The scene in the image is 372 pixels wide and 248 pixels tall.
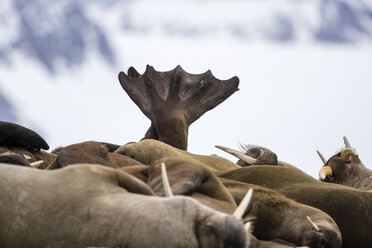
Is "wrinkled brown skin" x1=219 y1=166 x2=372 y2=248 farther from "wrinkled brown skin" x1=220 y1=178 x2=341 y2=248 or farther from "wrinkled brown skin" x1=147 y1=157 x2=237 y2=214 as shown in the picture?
"wrinkled brown skin" x1=147 y1=157 x2=237 y2=214

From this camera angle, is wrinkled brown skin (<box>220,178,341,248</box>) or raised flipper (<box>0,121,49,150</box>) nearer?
wrinkled brown skin (<box>220,178,341,248</box>)

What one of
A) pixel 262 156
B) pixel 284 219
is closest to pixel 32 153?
pixel 262 156

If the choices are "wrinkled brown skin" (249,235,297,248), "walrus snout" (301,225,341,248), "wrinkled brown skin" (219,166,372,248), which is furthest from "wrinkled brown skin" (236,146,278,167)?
"wrinkled brown skin" (249,235,297,248)

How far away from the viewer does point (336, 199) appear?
6.89 m

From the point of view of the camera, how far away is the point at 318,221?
6.09 metres

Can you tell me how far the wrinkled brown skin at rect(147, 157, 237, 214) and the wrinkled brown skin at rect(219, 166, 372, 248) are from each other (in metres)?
1.81

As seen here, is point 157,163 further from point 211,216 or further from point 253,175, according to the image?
point 253,175

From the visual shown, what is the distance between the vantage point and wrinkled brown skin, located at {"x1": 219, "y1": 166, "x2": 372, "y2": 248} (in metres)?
6.69

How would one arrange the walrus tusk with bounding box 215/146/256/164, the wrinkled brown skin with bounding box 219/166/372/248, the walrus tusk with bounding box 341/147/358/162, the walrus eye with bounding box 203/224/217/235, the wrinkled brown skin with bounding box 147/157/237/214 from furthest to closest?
the walrus tusk with bounding box 215/146/256/164 < the walrus tusk with bounding box 341/147/358/162 < the wrinkled brown skin with bounding box 219/166/372/248 < the wrinkled brown skin with bounding box 147/157/237/214 < the walrus eye with bounding box 203/224/217/235

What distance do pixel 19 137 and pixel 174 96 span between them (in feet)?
11.8

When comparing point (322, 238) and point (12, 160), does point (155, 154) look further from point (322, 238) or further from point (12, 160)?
point (322, 238)

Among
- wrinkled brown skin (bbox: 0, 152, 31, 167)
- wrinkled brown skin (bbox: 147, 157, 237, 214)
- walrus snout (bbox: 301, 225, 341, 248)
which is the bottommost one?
walrus snout (bbox: 301, 225, 341, 248)

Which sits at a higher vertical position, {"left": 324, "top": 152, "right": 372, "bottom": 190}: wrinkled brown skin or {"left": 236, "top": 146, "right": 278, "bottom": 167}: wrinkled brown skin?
{"left": 236, "top": 146, "right": 278, "bottom": 167}: wrinkled brown skin

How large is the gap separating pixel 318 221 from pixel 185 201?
2266 mm
